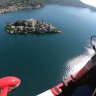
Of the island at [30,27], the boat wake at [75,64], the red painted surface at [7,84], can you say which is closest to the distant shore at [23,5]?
the island at [30,27]

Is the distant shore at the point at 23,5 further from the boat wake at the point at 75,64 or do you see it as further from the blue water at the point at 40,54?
the boat wake at the point at 75,64

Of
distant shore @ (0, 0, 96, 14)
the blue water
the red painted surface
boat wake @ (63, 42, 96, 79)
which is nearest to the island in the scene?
the blue water

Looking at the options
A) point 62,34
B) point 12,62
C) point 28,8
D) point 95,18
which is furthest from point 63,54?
point 28,8

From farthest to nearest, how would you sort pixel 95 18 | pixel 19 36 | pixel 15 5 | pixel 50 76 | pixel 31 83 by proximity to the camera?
1. pixel 15 5
2. pixel 95 18
3. pixel 19 36
4. pixel 50 76
5. pixel 31 83

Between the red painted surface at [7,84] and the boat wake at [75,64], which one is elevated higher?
the red painted surface at [7,84]

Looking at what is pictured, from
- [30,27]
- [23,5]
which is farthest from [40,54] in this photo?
[23,5]

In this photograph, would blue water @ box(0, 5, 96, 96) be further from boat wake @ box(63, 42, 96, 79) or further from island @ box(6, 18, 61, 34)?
island @ box(6, 18, 61, 34)

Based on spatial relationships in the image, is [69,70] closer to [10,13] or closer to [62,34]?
[62,34]
